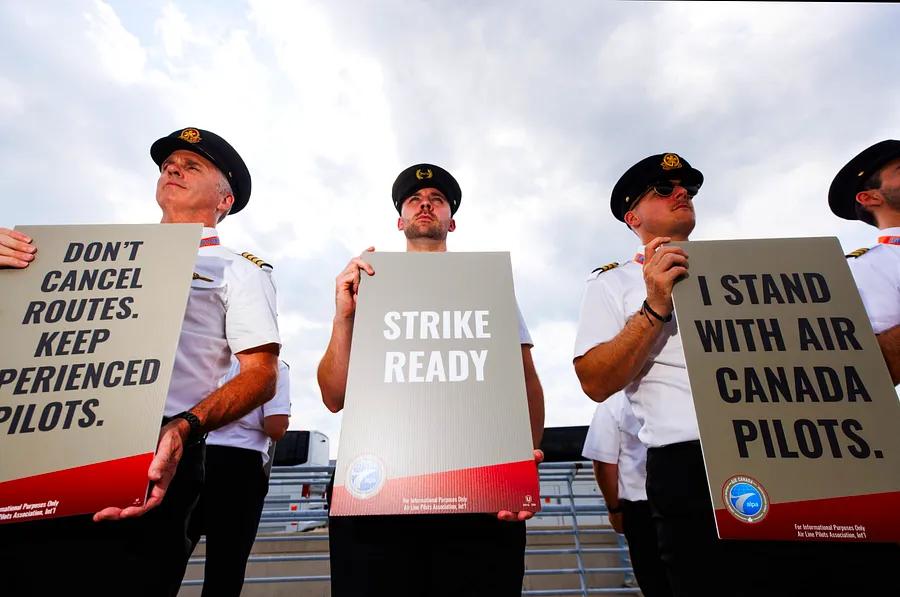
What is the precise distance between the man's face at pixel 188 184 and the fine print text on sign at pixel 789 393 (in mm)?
1702

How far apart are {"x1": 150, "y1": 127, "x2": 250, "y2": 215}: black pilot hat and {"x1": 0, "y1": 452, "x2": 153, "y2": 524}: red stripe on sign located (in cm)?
124

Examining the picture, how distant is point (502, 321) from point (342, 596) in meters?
0.86

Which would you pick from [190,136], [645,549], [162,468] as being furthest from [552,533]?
[190,136]

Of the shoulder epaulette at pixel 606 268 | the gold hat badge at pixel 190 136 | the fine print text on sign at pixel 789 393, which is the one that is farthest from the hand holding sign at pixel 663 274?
the gold hat badge at pixel 190 136

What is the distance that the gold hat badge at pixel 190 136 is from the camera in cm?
193

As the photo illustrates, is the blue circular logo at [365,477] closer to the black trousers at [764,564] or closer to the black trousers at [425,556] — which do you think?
the black trousers at [425,556]

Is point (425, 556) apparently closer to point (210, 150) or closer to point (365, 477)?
point (365, 477)

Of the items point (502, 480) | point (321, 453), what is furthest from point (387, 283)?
point (321, 453)

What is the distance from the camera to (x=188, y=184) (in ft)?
6.20

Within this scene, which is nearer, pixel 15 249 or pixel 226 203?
pixel 15 249

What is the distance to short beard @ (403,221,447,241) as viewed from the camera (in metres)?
2.11

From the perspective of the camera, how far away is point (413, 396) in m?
1.36

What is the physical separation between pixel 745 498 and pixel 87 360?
5.33 ft

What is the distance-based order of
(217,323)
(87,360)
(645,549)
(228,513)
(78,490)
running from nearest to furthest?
(78,490)
(87,360)
(217,323)
(228,513)
(645,549)
